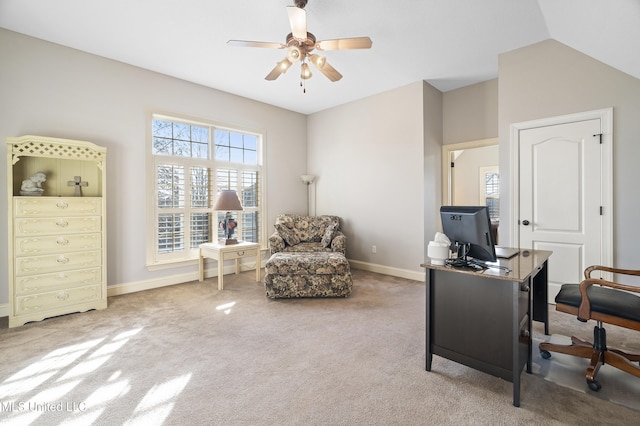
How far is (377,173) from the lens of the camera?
4828mm

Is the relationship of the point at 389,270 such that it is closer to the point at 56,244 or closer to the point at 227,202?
the point at 227,202

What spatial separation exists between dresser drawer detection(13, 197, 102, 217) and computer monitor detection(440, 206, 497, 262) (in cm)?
346

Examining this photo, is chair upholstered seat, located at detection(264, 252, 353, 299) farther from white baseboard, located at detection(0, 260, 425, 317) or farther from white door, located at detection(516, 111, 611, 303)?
white door, located at detection(516, 111, 611, 303)

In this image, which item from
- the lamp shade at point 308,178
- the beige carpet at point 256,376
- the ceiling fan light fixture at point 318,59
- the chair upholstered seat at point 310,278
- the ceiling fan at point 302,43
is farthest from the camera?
the lamp shade at point 308,178

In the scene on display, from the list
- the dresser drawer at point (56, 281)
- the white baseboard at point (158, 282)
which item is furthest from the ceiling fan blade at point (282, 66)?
the white baseboard at point (158, 282)

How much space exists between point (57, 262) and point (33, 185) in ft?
2.59

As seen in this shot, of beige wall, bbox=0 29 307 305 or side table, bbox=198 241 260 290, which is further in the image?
side table, bbox=198 241 260 290

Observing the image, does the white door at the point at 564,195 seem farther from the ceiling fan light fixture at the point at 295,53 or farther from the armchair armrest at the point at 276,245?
the armchair armrest at the point at 276,245

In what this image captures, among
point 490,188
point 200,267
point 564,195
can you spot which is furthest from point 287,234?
point 490,188

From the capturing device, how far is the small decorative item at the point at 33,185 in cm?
287

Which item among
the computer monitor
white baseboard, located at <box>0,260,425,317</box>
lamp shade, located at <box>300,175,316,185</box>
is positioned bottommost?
white baseboard, located at <box>0,260,425,317</box>

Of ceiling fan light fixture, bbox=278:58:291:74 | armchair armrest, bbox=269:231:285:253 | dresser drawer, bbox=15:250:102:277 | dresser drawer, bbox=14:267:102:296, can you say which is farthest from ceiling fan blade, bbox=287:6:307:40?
dresser drawer, bbox=14:267:102:296

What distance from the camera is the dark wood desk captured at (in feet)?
5.49

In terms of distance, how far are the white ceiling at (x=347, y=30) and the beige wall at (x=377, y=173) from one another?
744 millimetres
